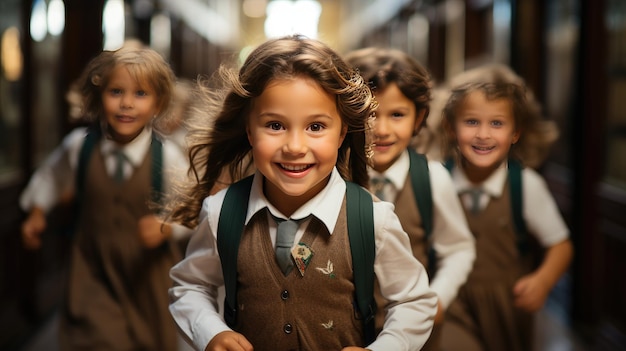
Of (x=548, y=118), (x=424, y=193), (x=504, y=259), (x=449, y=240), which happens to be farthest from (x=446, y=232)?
(x=548, y=118)

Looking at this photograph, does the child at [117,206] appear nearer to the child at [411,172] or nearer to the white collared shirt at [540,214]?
the child at [411,172]

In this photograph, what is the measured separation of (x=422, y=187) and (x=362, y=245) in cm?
35

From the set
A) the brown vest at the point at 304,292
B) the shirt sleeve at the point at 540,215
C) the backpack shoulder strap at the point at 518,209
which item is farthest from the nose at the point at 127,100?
the shirt sleeve at the point at 540,215

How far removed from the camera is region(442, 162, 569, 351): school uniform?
2.02m

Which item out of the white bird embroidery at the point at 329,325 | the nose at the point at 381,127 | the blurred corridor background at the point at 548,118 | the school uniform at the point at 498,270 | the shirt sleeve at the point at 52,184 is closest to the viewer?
the white bird embroidery at the point at 329,325

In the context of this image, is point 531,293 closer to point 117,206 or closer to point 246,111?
point 246,111

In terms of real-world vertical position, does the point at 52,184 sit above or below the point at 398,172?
below

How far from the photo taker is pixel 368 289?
1.43m

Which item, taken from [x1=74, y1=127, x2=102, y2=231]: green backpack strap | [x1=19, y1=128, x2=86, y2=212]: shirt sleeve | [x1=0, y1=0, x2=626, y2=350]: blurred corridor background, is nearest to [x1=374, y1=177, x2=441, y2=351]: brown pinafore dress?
[x1=74, y1=127, x2=102, y2=231]: green backpack strap

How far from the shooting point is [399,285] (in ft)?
4.75

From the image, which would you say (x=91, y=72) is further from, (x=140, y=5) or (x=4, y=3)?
(x=4, y=3)

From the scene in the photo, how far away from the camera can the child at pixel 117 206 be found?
4.81ft

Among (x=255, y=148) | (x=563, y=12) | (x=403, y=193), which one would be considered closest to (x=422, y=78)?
(x=403, y=193)

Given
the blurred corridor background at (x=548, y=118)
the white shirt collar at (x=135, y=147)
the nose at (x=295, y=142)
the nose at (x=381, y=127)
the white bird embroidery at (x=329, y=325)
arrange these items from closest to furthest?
the nose at (x=295, y=142)
the white bird embroidery at (x=329, y=325)
the white shirt collar at (x=135, y=147)
the nose at (x=381, y=127)
the blurred corridor background at (x=548, y=118)
